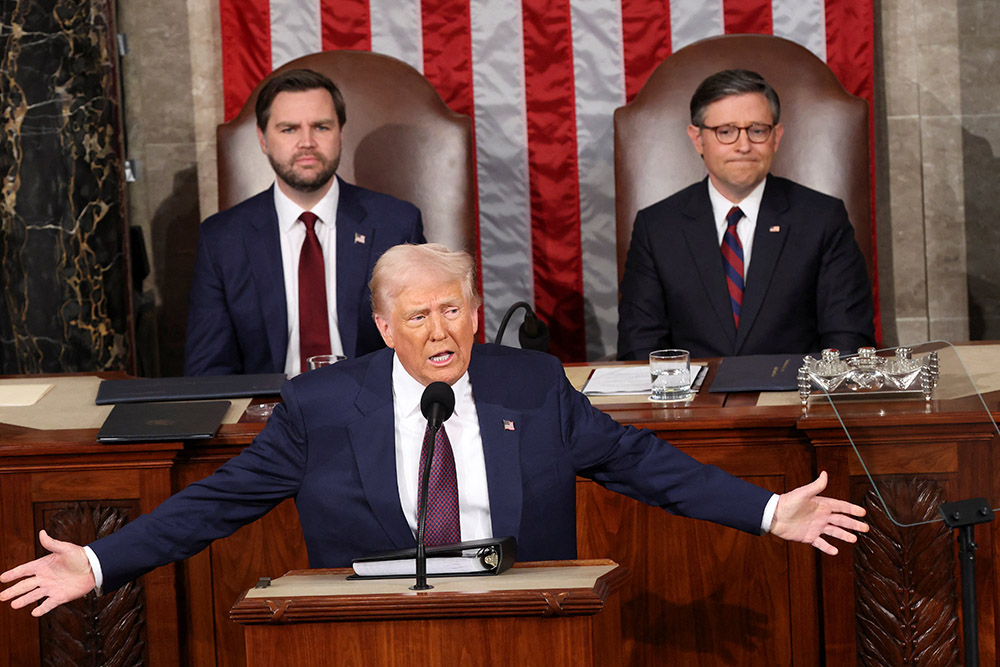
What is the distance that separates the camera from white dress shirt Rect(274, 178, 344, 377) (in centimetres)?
436

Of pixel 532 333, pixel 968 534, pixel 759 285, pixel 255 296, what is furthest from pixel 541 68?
pixel 968 534

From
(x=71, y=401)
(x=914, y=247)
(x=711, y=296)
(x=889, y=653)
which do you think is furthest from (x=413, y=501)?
(x=914, y=247)

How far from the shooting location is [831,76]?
4848 millimetres

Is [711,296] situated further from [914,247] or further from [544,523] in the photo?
[544,523]

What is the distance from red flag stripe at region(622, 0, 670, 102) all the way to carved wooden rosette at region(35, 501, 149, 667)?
9.49ft

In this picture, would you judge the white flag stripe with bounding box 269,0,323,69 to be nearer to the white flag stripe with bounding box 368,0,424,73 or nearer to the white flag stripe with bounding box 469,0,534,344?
the white flag stripe with bounding box 368,0,424,73

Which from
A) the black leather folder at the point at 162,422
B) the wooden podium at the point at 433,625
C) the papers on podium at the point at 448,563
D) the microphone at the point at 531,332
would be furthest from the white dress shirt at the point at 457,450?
the microphone at the point at 531,332

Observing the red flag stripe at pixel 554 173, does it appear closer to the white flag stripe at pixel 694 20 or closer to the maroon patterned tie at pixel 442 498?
the white flag stripe at pixel 694 20

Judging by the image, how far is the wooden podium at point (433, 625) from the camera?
1.92m

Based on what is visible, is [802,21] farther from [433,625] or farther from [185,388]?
[433,625]

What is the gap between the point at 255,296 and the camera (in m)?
4.33

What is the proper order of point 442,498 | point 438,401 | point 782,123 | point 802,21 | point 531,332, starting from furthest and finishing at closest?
1. point 802,21
2. point 782,123
3. point 531,332
4. point 442,498
5. point 438,401

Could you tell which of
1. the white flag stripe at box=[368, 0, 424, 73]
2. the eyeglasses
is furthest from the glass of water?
the white flag stripe at box=[368, 0, 424, 73]

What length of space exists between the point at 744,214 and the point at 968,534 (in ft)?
8.21
